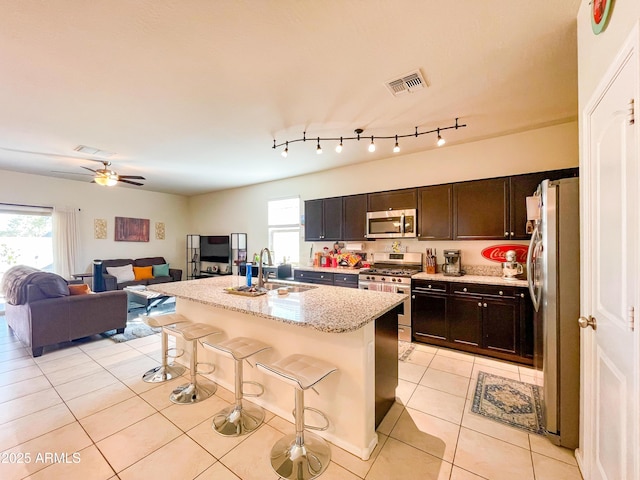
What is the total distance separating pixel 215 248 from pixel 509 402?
6661 millimetres

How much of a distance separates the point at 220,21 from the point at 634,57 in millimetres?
2027

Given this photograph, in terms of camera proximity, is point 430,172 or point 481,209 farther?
point 430,172

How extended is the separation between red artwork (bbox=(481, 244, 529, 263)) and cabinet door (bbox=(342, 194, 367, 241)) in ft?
5.61

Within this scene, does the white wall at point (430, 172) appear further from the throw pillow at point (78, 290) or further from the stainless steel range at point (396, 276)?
the throw pillow at point (78, 290)

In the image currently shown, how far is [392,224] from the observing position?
412 centimetres

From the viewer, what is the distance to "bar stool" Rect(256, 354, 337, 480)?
157 cm

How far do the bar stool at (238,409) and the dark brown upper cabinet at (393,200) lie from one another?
285cm

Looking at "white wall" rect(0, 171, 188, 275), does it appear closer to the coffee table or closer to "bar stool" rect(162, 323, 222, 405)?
the coffee table

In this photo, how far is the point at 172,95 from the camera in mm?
2518

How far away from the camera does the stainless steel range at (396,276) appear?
3.61 meters

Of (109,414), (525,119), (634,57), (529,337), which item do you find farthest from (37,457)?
(525,119)

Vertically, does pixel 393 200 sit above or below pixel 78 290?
above

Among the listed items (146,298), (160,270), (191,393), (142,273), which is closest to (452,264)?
(191,393)

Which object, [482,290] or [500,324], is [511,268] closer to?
[482,290]
